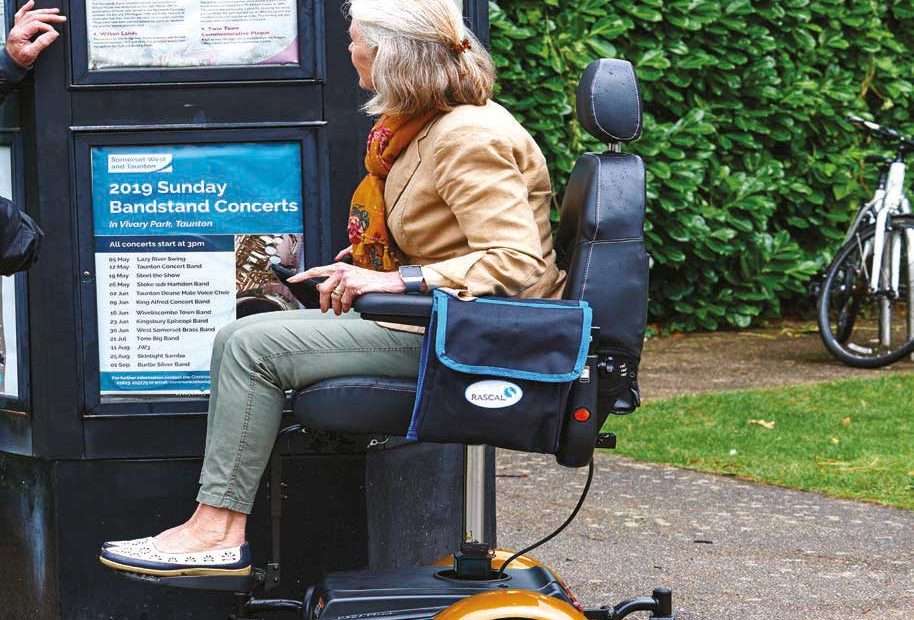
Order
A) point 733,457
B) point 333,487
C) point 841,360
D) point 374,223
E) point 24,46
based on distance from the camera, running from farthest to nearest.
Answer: point 841,360 → point 733,457 → point 333,487 → point 24,46 → point 374,223

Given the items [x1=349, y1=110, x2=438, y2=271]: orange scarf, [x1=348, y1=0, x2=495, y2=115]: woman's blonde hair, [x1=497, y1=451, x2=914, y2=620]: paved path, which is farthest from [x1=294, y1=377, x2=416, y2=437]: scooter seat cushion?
[x1=497, y1=451, x2=914, y2=620]: paved path

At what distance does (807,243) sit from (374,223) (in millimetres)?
6652

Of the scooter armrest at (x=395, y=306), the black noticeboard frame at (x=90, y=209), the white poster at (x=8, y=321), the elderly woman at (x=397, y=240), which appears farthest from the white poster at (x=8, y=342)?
the scooter armrest at (x=395, y=306)

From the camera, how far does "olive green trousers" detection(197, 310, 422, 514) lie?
3.42 m

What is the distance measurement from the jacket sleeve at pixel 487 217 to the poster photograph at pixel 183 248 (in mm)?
758

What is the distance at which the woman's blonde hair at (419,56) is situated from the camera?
134 inches

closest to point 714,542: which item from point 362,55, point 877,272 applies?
point 362,55

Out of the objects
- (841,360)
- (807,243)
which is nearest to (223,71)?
(841,360)

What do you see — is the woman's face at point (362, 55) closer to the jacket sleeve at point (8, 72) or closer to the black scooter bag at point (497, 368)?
the black scooter bag at point (497, 368)

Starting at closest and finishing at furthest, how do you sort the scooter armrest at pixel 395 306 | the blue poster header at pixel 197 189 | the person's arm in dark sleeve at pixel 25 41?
the scooter armrest at pixel 395 306, the person's arm in dark sleeve at pixel 25 41, the blue poster header at pixel 197 189

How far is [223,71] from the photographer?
155 inches

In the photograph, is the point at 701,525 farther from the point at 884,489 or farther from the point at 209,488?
the point at 209,488

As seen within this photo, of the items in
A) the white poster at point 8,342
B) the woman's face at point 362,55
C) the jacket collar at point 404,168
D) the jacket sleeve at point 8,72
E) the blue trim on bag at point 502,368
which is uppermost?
the woman's face at point 362,55

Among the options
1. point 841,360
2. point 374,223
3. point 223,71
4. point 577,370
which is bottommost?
point 841,360
